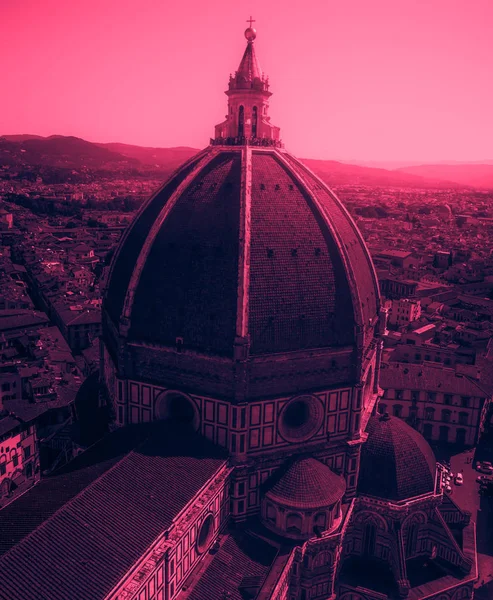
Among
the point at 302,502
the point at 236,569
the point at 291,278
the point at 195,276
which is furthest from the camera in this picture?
the point at 291,278

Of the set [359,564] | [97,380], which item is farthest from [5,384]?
[359,564]

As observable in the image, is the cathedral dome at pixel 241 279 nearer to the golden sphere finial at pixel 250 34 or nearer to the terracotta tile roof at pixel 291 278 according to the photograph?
the terracotta tile roof at pixel 291 278

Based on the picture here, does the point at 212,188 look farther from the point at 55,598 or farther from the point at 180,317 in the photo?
the point at 55,598

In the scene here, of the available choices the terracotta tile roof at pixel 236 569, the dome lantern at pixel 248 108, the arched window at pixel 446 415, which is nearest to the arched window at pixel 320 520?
the terracotta tile roof at pixel 236 569

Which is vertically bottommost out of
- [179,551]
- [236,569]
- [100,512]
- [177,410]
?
[236,569]

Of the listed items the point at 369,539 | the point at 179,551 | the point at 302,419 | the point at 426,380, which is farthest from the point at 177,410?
the point at 426,380

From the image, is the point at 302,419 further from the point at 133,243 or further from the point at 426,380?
the point at 426,380
